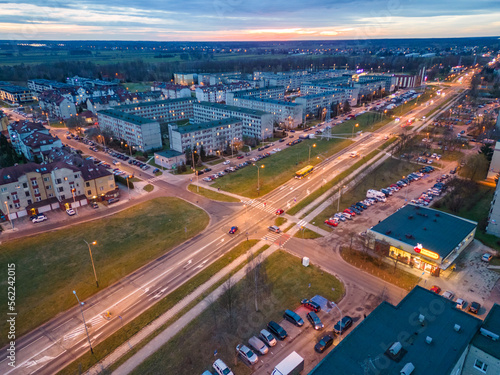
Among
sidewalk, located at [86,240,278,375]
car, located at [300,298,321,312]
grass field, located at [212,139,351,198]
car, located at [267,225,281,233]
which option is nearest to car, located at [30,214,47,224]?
grass field, located at [212,139,351,198]

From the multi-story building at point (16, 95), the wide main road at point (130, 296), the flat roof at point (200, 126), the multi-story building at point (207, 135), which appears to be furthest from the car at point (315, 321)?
the multi-story building at point (16, 95)

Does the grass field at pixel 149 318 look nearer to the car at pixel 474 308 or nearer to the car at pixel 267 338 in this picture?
the car at pixel 267 338

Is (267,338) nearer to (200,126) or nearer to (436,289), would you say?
(436,289)

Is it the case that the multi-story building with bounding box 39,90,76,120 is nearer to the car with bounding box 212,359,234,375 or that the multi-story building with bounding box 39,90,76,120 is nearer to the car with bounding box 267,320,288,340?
the car with bounding box 267,320,288,340

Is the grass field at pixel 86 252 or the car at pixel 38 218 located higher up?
the car at pixel 38 218

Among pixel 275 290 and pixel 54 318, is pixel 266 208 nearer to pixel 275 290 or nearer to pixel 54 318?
pixel 275 290

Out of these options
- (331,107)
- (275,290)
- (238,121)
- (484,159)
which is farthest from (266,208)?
(331,107)
